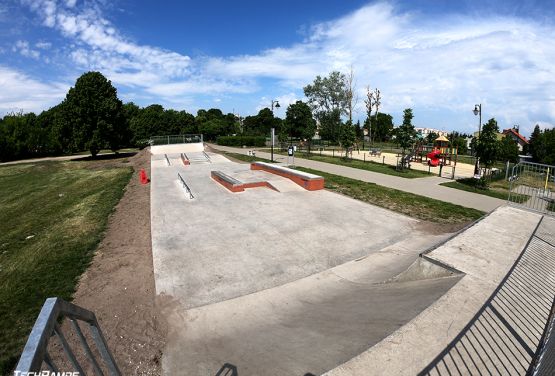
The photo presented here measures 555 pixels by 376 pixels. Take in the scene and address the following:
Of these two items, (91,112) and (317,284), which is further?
(91,112)

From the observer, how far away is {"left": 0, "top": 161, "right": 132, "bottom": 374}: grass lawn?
5961mm

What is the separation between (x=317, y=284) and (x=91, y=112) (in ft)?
116

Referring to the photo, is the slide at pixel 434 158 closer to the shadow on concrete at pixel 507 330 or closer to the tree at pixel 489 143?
the tree at pixel 489 143

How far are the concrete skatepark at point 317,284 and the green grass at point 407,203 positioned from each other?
1244 mm

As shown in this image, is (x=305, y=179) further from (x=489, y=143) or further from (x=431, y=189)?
(x=489, y=143)

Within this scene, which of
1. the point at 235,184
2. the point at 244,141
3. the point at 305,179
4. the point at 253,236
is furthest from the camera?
the point at 244,141

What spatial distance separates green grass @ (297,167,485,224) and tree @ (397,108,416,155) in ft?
38.8

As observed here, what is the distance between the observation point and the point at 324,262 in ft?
27.0

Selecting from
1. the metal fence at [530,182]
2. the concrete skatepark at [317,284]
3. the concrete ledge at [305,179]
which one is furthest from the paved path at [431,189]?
the concrete ledge at [305,179]

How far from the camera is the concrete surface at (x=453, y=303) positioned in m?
4.01

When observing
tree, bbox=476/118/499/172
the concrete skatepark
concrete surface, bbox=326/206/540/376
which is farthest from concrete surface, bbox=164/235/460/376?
tree, bbox=476/118/499/172

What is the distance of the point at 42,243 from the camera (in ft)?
32.5

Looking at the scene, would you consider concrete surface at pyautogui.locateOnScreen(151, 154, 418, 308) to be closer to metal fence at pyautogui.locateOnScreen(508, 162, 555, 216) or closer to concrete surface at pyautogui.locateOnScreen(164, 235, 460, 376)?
concrete surface at pyautogui.locateOnScreen(164, 235, 460, 376)

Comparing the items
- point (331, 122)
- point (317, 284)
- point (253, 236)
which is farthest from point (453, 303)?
point (331, 122)
